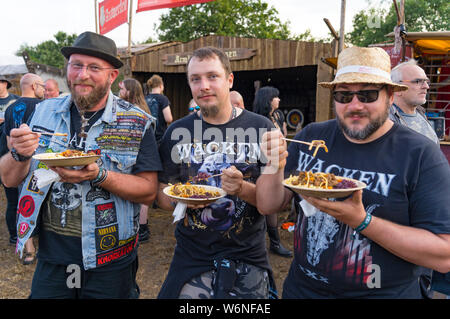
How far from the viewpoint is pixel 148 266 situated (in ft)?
15.3

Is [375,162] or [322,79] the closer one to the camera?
[375,162]

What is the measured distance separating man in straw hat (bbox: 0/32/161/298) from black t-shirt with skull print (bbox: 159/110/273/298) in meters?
0.24

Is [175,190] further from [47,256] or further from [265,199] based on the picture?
[47,256]

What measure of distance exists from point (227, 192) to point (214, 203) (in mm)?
232

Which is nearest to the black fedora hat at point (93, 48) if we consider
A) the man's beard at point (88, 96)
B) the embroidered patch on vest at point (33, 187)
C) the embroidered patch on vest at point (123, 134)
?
the man's beard at point (88, 96)

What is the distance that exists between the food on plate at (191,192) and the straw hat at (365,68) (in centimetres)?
107

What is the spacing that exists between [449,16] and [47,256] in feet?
107

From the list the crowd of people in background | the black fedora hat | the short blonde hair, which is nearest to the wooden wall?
the short blonde hair

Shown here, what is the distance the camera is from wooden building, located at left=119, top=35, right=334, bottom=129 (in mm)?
7970

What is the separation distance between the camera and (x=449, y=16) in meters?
25.6

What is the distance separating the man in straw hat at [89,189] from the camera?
2.21m

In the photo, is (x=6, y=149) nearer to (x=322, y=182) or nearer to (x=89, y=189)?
(x=89, y=189)

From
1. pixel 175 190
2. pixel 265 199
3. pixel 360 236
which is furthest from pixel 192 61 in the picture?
pixel 360 236

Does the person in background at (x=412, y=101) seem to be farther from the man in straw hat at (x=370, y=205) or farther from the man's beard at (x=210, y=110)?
the man's beard at (x=210, y=110)
